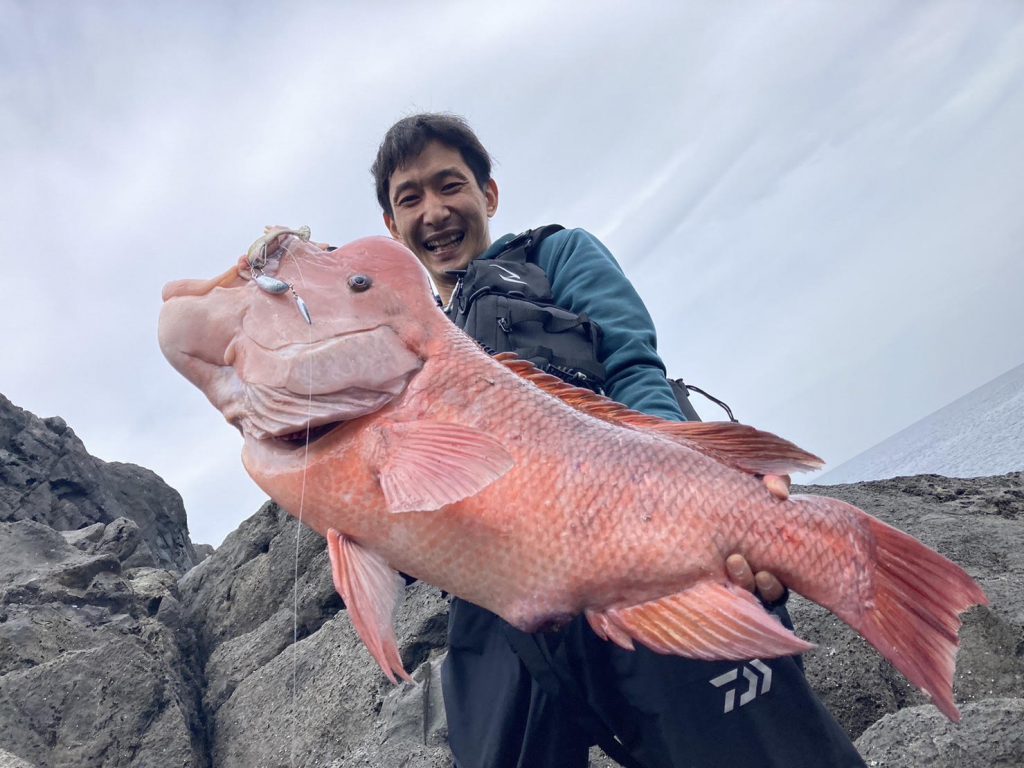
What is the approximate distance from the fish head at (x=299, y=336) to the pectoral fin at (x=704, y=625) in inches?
30.6

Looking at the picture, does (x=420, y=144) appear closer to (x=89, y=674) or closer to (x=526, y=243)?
(x=526, y=243)

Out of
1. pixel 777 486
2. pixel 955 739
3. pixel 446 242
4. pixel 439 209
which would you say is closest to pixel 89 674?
pixel 446 242

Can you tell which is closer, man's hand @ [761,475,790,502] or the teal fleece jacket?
A: man's hand @ [761,475,790,502]

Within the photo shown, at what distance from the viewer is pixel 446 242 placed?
9.96 ft

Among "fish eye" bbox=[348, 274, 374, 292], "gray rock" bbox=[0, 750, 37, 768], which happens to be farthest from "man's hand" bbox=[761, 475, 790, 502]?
"gray rock" bbox=[0, 750, 37, 768]

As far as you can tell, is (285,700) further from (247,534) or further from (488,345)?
(488,345)

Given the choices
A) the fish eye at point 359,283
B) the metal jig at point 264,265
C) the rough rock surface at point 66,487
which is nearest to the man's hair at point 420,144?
the metal jig at point 264,265

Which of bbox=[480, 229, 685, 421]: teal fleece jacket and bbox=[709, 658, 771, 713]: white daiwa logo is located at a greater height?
bbox=[480, 229, 685, 421]: teal fleece jacket

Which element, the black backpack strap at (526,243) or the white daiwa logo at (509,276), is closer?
the white daiwa logo at (509,276)

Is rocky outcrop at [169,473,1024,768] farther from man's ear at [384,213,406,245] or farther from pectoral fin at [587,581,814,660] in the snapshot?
man's ear at [384,213,406,245]

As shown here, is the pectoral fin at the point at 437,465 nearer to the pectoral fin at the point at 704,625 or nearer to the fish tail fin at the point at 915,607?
the pectoral fin at the point at 704,625

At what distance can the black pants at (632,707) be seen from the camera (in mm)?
Answer: 1764

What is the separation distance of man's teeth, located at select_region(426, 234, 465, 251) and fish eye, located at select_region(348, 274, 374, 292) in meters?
1.23

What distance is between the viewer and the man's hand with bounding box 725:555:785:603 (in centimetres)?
153
